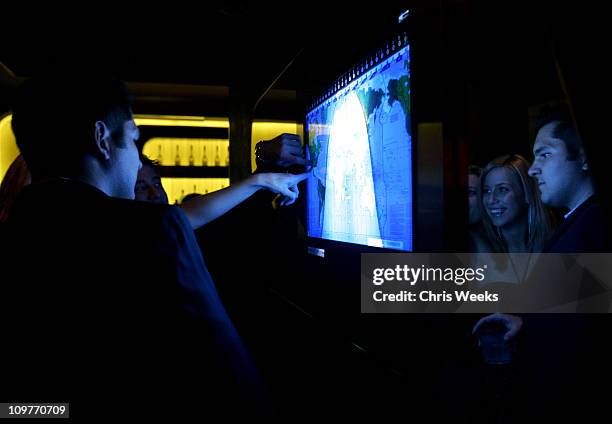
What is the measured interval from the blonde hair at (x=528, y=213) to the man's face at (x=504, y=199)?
22mm

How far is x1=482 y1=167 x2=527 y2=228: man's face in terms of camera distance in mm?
2361

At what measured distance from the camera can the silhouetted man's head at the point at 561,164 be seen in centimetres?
151

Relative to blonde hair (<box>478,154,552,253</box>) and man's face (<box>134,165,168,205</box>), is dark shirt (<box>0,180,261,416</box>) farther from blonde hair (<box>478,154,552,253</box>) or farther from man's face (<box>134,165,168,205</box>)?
blonde hair (<box>478,154,552,253</box>)

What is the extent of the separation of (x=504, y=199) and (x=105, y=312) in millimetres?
2006

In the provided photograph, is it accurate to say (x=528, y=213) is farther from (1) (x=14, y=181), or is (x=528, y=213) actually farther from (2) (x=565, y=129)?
(1) (x=14, y=181)

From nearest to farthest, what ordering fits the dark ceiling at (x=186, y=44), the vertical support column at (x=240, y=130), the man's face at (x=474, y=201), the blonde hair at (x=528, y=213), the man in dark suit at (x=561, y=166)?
the man in dark suit at (x=561, y=166)
the blonde hair at (x=528, y=213)
the man's face at (x=474, y=201)
the dark ceiling at (x=186, y=44)
the vertical support column at (x=240, y=130)

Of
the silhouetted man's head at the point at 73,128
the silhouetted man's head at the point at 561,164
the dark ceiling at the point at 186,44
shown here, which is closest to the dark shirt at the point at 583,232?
the silhouetted man's head at the point at 561,164

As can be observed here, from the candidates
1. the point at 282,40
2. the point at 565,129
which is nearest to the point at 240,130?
the point at 282,40

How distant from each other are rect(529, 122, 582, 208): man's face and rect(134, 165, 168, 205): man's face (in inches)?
73.4

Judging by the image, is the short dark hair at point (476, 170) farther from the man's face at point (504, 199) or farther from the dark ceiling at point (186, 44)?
the dark ceiling at point (186, 44)

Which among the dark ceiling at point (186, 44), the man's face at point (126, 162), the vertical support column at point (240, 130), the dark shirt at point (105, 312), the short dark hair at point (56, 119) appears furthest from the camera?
the vertical support column at point (240, 130)

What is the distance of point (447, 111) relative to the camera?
117 centimetres

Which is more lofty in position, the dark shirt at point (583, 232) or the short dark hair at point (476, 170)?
the short dark hair at point (476, 170)

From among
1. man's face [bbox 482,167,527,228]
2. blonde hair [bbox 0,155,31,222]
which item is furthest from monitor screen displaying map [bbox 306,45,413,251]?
blonde hair [bbox 0,155,31,222]
